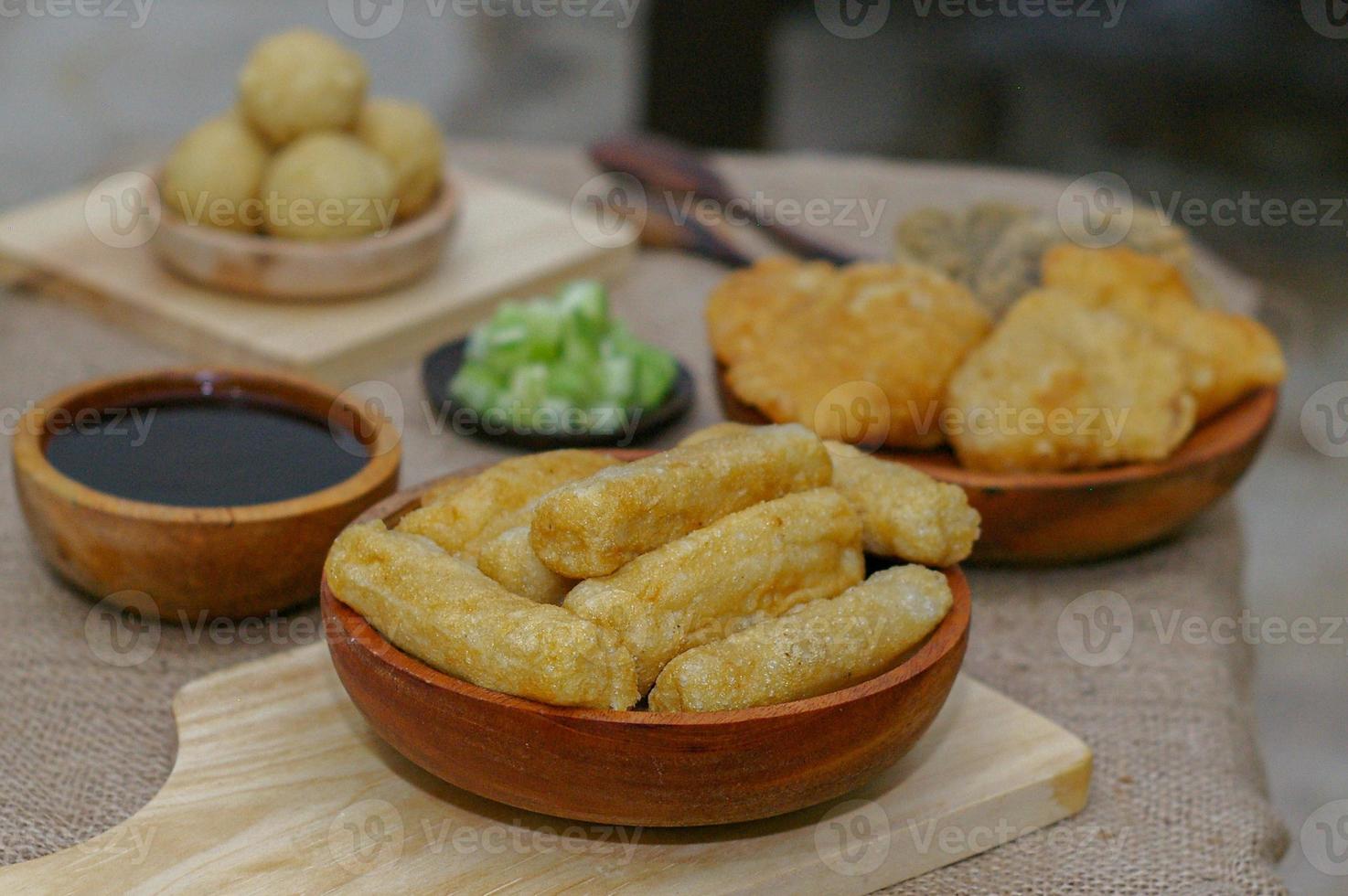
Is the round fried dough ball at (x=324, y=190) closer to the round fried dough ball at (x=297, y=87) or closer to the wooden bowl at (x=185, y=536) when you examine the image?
the round fried dough ball at (x=297, y=87)

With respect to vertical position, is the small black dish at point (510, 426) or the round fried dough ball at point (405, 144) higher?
the round fried dough ball at point (405, 144)

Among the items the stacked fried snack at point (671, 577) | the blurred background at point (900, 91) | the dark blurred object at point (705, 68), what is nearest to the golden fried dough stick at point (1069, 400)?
the stacked fried snack at point (671, 577)

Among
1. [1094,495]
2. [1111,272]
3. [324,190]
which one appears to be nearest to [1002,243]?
[1111,272]

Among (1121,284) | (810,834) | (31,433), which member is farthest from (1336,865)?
(31,433)

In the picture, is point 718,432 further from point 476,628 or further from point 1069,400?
point 1069,400

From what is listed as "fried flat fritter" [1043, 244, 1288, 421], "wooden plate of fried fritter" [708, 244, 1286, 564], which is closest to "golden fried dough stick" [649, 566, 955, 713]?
"wooden plate of fried fritter" [708, 244, 1286, 564]
